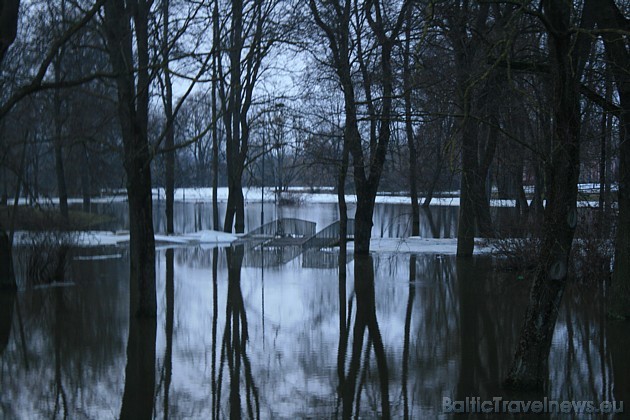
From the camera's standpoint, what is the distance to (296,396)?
9609 millimetres

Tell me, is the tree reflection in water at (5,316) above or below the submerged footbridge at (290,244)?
below

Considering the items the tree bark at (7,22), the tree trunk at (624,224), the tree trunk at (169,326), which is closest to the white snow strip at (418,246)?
the tree trunk at (169,326)

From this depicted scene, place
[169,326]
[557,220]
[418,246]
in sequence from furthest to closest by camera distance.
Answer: [418,246], [169,326], [557,220]

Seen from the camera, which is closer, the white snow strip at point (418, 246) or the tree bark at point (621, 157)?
the tree bark at point (621, 157)

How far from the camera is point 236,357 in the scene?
11977 millimetres

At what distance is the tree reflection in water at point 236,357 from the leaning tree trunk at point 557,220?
11.3 ft

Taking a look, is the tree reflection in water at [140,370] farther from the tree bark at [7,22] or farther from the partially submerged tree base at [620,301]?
the partially submerged tree base at [620,301]

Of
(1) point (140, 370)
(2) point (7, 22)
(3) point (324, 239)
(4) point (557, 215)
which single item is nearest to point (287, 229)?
(3) point (324, 239)

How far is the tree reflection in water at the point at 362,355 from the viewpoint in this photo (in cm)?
934

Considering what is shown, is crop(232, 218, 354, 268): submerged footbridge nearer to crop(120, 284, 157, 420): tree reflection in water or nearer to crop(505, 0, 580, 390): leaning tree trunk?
crop(120, 284, 157, 420): tree reflection in water

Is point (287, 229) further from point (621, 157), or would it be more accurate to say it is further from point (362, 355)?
point (362, 355)

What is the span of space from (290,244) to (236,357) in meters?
18.6

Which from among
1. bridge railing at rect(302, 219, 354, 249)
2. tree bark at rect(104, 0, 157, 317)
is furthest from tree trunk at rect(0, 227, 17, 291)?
bridge railing at rect(302, 219, 354, 249)

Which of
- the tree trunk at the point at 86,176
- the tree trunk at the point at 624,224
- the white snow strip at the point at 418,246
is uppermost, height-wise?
the tree trunk at the point at 86,176
